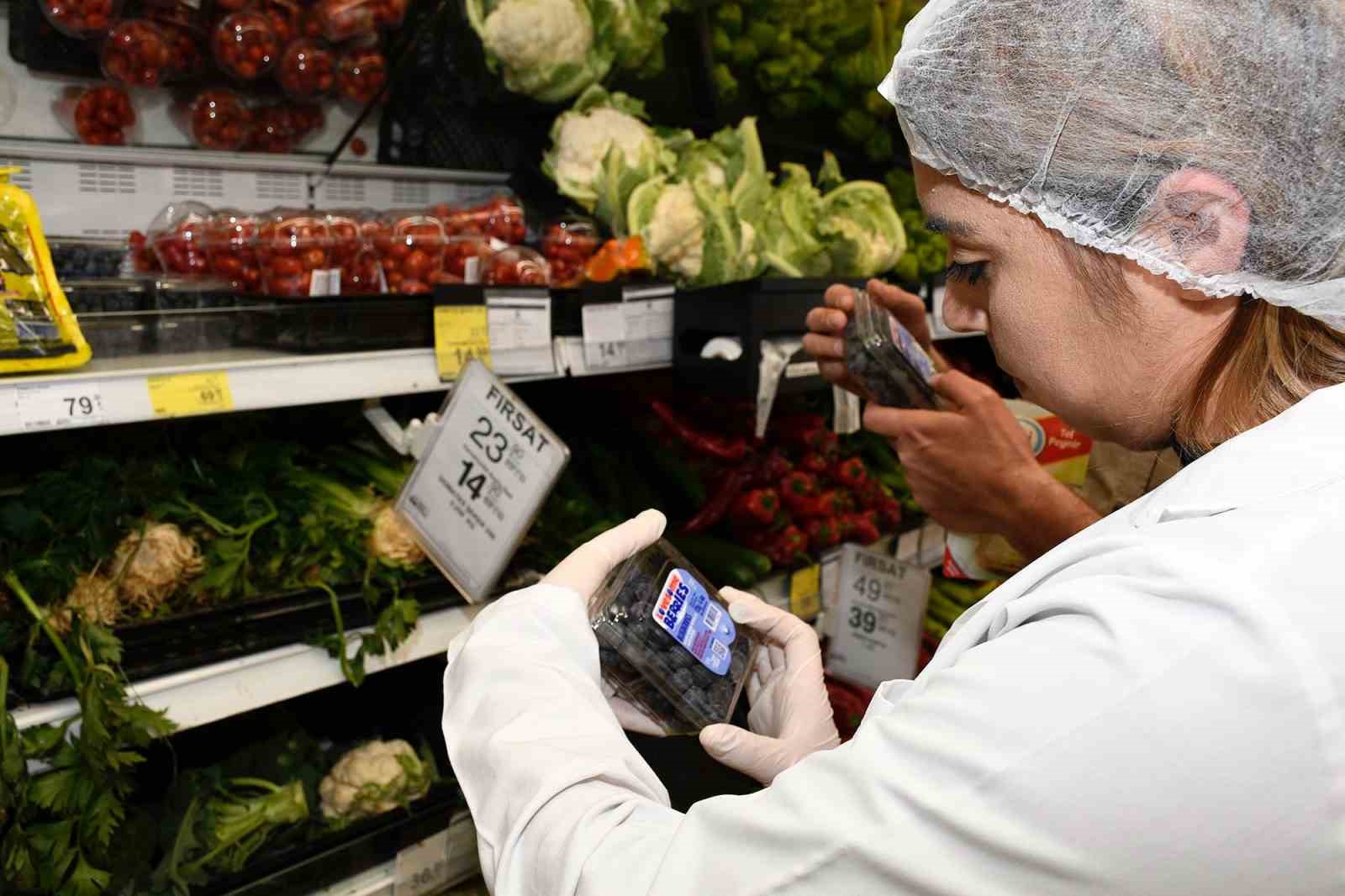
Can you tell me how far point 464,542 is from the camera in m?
1.77

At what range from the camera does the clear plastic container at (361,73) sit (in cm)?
226

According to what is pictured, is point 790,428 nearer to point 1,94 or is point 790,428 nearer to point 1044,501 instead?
point 1044,501

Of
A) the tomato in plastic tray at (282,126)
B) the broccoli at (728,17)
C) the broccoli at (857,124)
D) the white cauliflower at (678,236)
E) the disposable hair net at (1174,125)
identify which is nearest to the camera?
the disposable hair net at (1174,125)

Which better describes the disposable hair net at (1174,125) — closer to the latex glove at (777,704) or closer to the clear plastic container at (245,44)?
the latex glove at (777,704)

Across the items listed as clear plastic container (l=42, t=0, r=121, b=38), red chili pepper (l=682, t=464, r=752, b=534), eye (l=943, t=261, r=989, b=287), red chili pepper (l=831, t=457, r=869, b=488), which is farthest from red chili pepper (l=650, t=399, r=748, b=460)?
eye (l=943, t=261, r=989, b=287)

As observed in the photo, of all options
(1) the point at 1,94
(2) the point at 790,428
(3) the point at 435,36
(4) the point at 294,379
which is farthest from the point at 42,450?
(2) the point at 790,428

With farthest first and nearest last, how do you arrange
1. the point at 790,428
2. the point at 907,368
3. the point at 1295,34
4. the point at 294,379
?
the point at 790,428
the point at 907,368
the point at 294,379
the point at 1295,34

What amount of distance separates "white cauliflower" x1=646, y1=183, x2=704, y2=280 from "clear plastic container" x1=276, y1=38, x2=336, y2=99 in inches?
30.5

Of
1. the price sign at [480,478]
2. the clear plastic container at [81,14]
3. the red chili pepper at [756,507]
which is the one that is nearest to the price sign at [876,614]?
the red chili pepper at [756,507]

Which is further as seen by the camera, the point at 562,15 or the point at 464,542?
the point at 562,15

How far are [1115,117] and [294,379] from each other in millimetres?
1209

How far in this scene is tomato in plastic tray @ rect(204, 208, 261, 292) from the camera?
6.15ft

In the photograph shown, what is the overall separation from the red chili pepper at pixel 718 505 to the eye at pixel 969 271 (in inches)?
61.0

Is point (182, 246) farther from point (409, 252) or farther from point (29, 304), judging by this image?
point (29, 304)
